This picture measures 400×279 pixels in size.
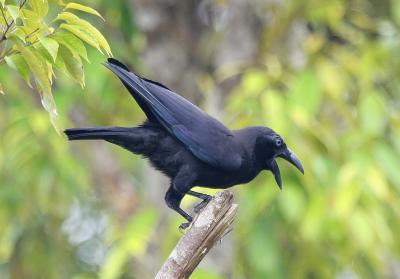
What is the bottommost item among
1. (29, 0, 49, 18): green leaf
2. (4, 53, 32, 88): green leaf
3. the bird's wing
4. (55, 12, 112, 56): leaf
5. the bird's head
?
the bird's head

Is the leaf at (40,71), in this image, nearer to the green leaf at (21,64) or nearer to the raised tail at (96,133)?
the green leaf at (21,64)

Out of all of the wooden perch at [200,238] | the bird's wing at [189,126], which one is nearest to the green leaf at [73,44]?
the wooden perch at [200,238]

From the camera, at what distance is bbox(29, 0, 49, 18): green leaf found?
3273 millimetres

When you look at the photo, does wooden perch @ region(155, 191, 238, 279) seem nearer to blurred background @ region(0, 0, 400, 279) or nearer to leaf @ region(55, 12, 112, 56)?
leaf @ region(55, 12, 112, 56)

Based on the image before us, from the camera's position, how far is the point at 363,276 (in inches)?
301

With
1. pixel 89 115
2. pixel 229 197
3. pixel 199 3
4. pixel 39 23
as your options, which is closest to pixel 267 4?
pixel 199 3

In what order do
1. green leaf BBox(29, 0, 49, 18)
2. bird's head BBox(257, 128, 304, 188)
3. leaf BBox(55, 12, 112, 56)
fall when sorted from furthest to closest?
1. bird's head BBox(257, 128, 304, 188)
2. leaf BBox(55, 12, 112, 56)
3. green leaf BBox(29, 0, 49, 18)

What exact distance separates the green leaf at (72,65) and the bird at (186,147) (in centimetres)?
118

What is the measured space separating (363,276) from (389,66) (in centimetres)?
171

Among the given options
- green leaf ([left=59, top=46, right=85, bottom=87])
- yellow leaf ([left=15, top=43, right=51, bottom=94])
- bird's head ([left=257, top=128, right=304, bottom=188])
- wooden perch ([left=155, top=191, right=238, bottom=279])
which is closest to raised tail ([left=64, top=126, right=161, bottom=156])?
bird's head ([left=257, top=128, right=304, bottom=188])

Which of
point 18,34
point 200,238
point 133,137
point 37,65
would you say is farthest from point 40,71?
point 133,137

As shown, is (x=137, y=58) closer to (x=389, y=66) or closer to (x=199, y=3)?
(x=199, y=3)

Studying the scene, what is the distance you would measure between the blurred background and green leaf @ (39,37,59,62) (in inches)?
117

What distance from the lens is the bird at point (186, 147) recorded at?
190 inches
